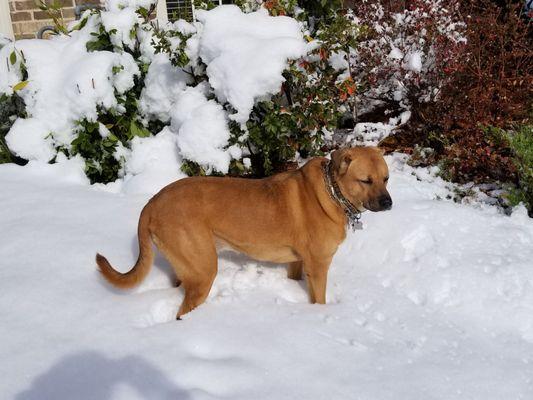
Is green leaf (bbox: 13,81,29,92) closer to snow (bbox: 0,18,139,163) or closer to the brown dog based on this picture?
snow (bbox: 0,18,139,163)

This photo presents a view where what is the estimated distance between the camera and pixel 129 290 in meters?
3.21

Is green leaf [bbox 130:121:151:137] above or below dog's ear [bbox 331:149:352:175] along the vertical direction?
below

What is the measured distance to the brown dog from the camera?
118 inches

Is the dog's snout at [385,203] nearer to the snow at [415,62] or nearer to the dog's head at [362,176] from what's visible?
the dog's head at [362,176]

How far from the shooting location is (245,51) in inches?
172

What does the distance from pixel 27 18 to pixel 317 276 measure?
6.82 meters

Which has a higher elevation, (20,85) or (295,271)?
(20,85)

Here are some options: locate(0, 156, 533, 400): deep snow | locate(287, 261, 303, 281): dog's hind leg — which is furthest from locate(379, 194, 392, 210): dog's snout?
locate(287, 261, 303, 281): dog's hind leg

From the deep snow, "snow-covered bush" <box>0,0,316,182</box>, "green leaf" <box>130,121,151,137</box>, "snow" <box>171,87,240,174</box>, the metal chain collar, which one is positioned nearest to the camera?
the deep snow

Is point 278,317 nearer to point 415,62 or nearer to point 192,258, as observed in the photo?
point 192,258

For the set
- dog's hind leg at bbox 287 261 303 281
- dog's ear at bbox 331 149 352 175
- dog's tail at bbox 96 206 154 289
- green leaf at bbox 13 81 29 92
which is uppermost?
green leaf at bbox 13 81 29 92

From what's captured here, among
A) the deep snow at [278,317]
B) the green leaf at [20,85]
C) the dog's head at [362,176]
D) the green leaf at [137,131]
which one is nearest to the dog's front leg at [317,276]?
the deep snow at [278,317]

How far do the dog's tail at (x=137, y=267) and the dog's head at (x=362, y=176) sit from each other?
55.2 inches

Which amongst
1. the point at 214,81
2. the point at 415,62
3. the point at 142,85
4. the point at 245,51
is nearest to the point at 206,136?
the point at 214,81
